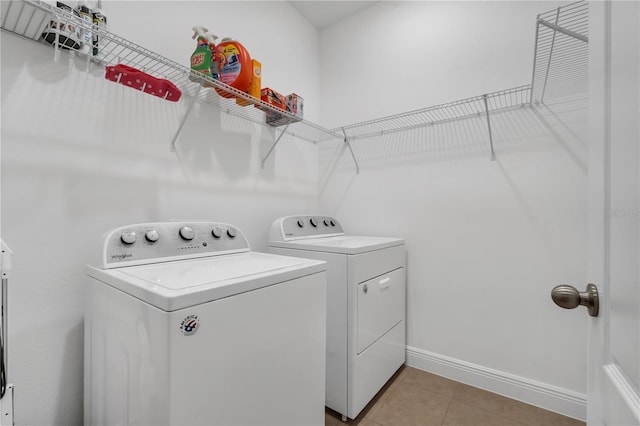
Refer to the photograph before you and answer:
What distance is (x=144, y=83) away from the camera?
1073mm

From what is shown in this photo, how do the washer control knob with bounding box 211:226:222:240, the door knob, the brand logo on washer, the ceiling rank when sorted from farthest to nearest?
the ceiling, the washer control knob with bounding box 211:226:222:240, the brand logo on washer, the door knob

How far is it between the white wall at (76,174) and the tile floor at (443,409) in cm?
126

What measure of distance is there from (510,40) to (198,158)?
1958 millimetres

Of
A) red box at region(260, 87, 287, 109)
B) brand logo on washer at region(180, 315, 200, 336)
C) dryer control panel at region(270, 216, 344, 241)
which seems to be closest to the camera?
brand logo on washer at region(180, 315, 200, 336)

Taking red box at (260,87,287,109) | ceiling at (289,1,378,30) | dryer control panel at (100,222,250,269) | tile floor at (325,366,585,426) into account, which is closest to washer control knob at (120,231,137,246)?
dryer control panel at (100,222,250,269)

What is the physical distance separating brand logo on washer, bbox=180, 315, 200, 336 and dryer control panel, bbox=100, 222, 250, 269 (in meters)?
0.50

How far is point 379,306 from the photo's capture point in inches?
65.3

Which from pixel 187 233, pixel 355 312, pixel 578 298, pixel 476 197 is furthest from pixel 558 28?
pixel 187 233

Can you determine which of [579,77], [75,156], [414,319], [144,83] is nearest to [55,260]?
[75,156]

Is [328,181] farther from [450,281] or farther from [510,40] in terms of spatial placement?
[510,40]

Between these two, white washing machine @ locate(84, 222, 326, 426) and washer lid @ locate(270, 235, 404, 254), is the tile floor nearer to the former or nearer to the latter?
white washing machine @ locate(84, 222, 326, 426)

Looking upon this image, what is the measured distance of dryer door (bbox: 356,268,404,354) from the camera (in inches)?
59.5

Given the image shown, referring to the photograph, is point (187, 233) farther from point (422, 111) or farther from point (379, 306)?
point (422, 111)

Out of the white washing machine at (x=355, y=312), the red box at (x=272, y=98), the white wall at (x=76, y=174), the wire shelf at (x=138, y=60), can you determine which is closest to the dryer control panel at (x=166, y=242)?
the white wall at (x=76, y=174)
